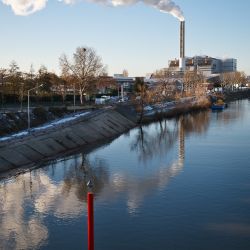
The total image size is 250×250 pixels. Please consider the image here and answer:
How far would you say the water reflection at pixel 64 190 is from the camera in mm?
13023

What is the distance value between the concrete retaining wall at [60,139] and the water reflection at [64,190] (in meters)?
1.36

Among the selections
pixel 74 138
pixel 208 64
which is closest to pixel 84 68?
pixel 74 138

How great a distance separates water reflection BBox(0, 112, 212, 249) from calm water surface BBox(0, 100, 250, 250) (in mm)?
28

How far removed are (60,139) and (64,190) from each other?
1028 centimetres

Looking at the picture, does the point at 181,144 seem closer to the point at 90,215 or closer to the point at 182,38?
the point at 90,215

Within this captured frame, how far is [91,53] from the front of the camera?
163ft

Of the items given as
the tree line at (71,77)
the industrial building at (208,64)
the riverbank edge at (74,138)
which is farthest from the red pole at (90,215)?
the industrial building at (208,64)

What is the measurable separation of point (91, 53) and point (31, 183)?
107 feet

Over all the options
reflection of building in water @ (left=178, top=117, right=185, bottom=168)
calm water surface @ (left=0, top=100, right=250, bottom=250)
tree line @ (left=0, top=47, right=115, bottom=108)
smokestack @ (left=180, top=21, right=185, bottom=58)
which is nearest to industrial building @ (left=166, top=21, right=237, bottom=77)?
smokestack @ (left=180, top=21, right=185, bottom=58)

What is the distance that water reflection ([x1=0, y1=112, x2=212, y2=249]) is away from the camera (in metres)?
13.0

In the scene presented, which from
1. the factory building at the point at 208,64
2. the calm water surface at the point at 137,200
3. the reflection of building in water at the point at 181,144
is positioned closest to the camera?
the calm water surface at the point at 137,200

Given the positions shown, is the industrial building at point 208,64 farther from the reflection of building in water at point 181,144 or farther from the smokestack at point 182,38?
the reflection of building in water at point 181,144

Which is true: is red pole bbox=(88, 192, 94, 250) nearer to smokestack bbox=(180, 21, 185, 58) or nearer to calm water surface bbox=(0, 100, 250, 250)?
calm water surface bbox=(0, 100, 250, 250)

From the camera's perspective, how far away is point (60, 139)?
1081 inches
